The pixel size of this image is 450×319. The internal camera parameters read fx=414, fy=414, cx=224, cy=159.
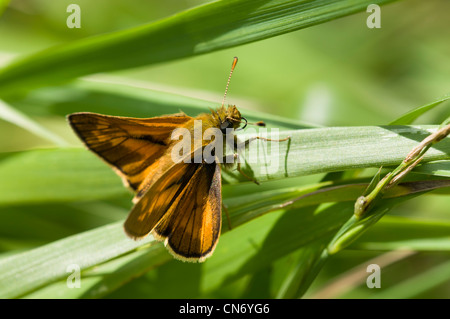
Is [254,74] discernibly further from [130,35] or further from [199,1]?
[130,35]

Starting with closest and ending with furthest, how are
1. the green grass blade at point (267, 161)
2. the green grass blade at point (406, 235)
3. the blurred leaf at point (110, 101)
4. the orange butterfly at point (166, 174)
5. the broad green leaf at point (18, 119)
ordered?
the green grass blade at point (267, 161) < the orange butterfly at point (166, 174) < the green grass blade at point (406, 235) < the blurred leaf at point (110, 101) < the broad green leaf at point (18, 119)

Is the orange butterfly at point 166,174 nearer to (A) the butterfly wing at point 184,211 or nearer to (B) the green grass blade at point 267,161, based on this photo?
(A) the butterfly wing at point 184,211

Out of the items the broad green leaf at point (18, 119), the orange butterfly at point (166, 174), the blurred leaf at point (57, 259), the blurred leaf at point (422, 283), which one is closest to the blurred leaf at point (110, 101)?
the broad green leaf at point (18, 119)

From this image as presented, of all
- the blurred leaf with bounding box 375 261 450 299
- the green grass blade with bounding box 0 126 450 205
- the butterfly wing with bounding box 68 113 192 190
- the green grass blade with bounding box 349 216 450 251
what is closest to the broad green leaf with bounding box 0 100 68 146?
the green grass blade with bounding box 0 126 450 205

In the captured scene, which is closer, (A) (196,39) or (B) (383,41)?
(A) (196,39)

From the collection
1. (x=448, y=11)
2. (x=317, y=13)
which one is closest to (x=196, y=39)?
(x=317, y=13)

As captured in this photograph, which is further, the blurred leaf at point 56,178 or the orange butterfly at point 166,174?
the blurred leaf at point 56,178

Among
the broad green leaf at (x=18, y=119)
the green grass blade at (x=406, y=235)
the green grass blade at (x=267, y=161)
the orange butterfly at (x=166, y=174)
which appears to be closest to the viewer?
the green grass blade at (x=267, y=161)
